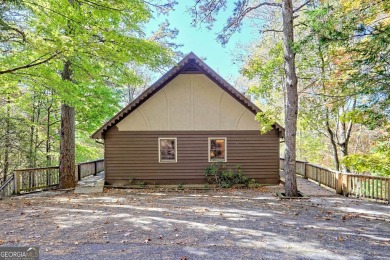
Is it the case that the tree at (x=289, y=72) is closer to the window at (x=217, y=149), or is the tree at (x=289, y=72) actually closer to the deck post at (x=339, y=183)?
the deck post at (x=339, y=183)

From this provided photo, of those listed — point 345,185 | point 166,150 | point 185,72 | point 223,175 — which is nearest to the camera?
point 345,185

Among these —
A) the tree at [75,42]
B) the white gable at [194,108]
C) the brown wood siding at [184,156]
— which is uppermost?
the tree at [75,42]

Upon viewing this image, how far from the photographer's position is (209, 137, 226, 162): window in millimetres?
11477

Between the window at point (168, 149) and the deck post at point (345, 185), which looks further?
the window at point (168, 149)

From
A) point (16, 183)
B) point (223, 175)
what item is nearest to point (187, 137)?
point (223, 175)

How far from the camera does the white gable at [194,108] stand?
37.4ft

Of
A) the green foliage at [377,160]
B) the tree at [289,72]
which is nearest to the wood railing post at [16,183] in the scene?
the tree at [289,72]

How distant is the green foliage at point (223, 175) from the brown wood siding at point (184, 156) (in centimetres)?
24

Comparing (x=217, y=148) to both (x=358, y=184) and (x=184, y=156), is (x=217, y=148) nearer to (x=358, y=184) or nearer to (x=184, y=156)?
(x=184, y=156)

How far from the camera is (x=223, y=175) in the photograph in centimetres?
1115

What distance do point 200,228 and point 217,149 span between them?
6.59m

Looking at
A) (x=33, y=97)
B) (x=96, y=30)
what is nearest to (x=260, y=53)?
(x=96, y=30)

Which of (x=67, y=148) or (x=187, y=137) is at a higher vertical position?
(x=187, y=137)

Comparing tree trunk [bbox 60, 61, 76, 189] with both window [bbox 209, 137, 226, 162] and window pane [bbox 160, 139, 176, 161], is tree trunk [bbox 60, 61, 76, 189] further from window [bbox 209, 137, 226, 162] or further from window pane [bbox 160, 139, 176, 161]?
window [bbox 209, 137, 226, 162]
